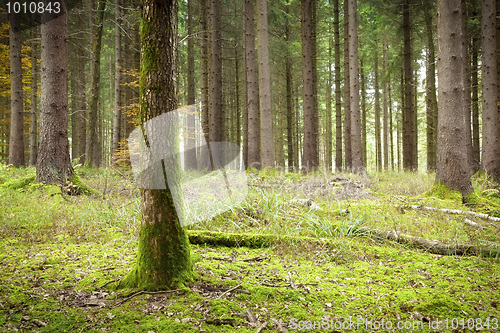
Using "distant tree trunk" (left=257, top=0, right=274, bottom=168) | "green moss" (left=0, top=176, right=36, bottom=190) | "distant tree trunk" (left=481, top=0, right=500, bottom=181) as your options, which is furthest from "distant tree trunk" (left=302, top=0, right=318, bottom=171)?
"green moss" (left=0, top=176, right=36, bottom=190)

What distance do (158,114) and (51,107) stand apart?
565 centimetres

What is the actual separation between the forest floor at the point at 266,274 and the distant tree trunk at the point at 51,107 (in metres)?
1.35

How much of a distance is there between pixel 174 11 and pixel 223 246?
2.94m

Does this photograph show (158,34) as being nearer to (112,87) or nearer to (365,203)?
(365,203)

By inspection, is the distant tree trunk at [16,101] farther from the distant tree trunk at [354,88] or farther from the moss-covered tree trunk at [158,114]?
the distant tree trunk at [354,88]

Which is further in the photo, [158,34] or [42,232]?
[42,232]

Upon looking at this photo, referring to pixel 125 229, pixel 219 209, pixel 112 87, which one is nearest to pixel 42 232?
pixel 125 229

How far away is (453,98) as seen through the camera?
582 cm

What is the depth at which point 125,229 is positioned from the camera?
4.39 meters

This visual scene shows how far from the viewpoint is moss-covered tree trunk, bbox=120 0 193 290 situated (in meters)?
2.36

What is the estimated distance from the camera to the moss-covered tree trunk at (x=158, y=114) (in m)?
2.36

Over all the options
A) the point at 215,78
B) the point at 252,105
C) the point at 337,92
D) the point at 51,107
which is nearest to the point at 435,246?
the point at 51,107

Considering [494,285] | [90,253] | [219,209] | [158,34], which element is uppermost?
[158,34]

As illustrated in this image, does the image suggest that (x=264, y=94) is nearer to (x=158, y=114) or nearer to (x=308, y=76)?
(x=308, y=76)
